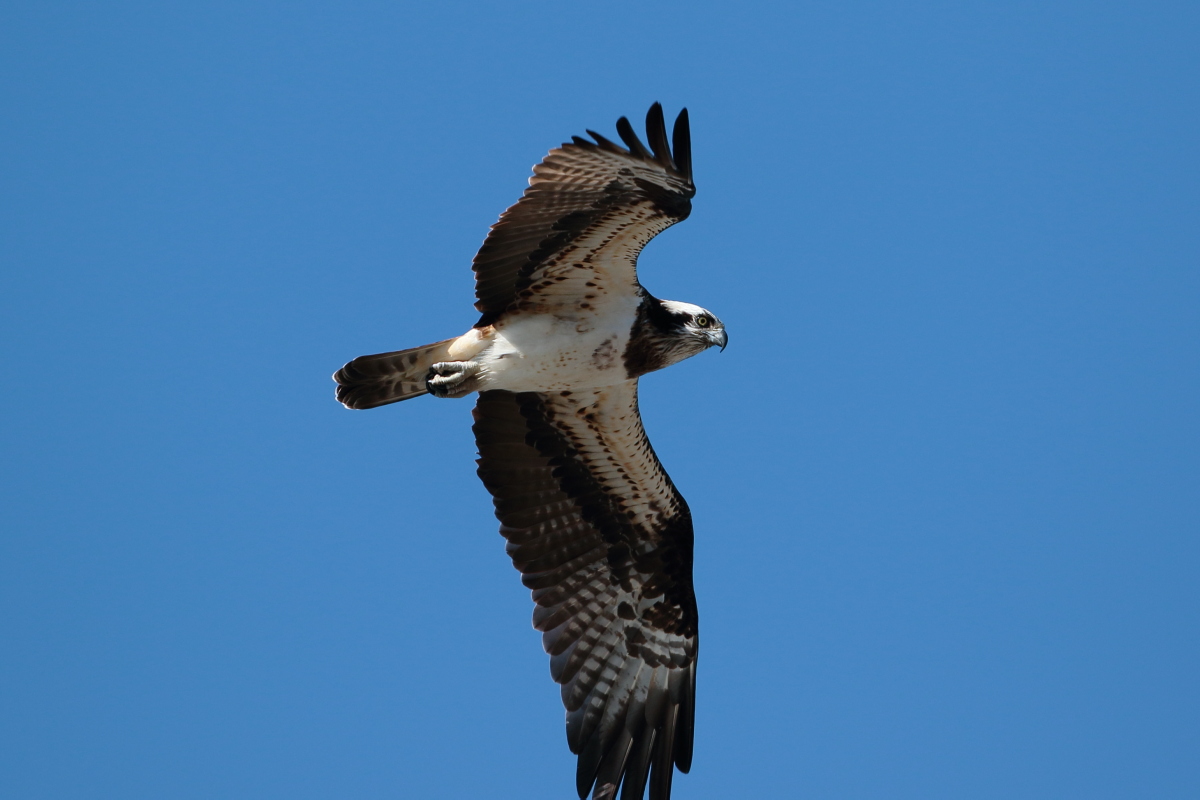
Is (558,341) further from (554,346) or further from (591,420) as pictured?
(591,420)

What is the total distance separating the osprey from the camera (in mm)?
7680

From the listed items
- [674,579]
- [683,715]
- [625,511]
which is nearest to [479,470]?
[625,511]

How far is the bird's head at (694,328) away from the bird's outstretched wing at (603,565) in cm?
69

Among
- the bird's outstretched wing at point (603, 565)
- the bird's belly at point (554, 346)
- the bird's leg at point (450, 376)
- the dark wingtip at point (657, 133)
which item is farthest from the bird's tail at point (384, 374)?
the dark wingtip at point (657, 133)

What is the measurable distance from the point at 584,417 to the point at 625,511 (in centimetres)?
93

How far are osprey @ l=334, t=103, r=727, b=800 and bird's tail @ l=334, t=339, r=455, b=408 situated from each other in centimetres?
1

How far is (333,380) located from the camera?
27.3 ft

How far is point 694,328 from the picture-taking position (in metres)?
8.33

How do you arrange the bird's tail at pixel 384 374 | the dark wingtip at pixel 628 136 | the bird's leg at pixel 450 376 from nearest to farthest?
the dark wingtip at pixel 628 136, the bird's leg at pixel 450 376, the bird's tail at pixel 384 374

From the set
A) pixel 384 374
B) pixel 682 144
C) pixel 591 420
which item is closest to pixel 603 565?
pixel 591 420

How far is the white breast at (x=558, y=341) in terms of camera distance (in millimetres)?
→ 8273

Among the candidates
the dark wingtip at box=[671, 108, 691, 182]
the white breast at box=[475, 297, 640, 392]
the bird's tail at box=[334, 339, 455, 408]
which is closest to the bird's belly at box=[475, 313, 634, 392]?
the white breast at box=[475, 297, 640, 392]

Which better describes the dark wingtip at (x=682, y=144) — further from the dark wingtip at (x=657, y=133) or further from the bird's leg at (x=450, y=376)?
the bird's leg at (x=450, y=376)

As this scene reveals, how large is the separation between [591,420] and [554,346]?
3.34 feet
